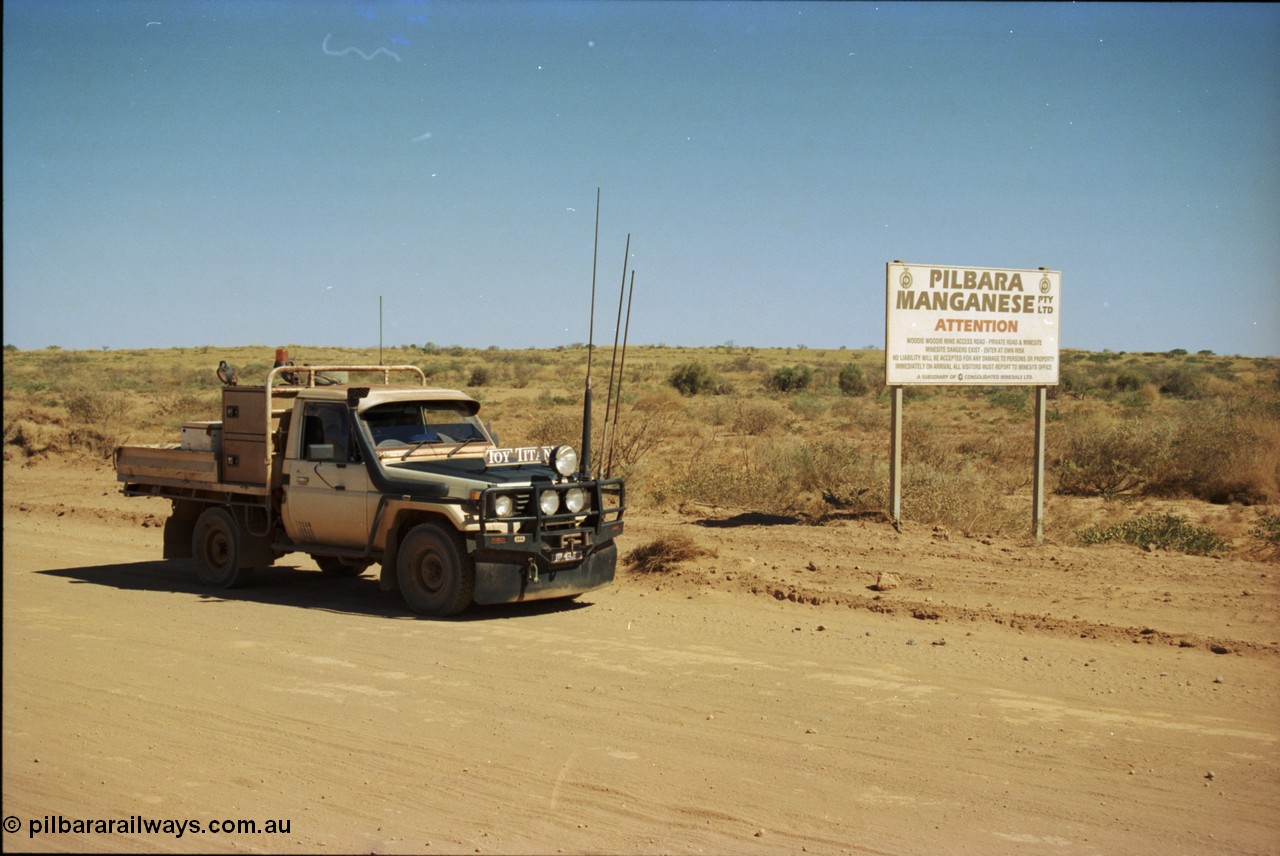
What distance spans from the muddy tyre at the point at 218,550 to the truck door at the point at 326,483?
2.91ft

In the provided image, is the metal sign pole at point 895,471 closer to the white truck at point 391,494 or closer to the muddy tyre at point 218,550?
the white truck at point 391,494

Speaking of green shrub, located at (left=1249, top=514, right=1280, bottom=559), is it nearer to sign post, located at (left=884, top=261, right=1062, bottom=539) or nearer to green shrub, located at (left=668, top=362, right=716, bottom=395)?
sign post, located at (left=884, top=261, right=1062, bottom=539)

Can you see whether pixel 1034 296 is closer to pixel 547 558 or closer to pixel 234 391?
pixel 547 558

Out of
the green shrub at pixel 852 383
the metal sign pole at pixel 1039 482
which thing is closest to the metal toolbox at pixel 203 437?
the metal sign pole at pixel 1039 482

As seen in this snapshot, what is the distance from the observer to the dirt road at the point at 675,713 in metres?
5.79

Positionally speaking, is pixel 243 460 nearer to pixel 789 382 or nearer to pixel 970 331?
pixel 970 331

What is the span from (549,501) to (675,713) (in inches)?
132

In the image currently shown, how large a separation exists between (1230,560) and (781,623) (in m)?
6.03

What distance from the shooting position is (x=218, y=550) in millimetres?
12617

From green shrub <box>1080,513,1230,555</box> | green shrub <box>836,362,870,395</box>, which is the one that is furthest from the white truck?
green shrub <box>836,362,870,395</box>

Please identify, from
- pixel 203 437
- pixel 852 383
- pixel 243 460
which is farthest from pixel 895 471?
pixel 852 383

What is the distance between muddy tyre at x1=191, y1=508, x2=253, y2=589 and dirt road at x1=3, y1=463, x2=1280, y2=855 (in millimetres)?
273

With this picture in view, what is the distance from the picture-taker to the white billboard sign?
1527 cm

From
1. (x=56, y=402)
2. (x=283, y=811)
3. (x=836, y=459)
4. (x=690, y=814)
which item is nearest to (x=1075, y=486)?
(x=836, y=459)
